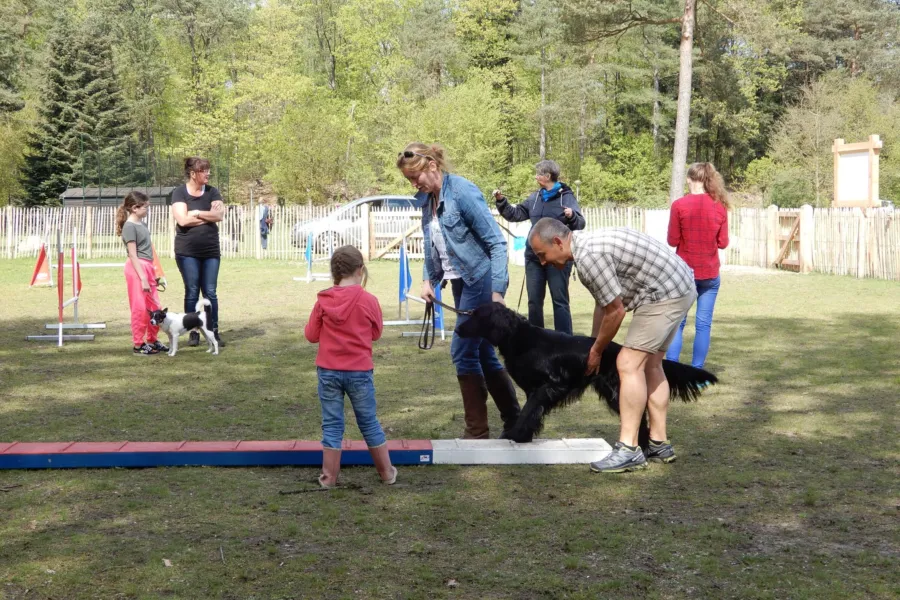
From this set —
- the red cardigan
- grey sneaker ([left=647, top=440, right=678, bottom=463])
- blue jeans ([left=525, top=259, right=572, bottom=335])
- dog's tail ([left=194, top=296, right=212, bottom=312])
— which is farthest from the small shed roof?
grey sneaker ([left=647, top=440, right=678, bottom=463])

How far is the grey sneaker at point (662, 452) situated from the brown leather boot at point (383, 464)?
1505mm

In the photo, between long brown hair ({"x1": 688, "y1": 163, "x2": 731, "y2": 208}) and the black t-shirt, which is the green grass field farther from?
long brown hair ({"x1": 688, "y1": 163, "x2": 731, "y2": 208})

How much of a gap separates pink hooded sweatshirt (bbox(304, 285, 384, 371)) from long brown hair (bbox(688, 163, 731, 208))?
3.66 m

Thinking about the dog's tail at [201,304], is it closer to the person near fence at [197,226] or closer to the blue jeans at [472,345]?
the person near fence at [197,226]

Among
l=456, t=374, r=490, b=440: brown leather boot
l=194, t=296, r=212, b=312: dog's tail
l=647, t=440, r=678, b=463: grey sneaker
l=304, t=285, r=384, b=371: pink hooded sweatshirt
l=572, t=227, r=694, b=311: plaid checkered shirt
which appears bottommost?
l=647, t=440, r=678, b=463: grey sneaker

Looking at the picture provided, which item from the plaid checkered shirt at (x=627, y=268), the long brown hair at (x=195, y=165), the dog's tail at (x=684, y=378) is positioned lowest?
the dog's tail at (x=684, y=378)

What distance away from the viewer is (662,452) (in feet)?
16.8

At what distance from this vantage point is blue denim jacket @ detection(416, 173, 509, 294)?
5.10 meters

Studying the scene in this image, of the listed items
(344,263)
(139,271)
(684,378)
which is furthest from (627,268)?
(139,271)

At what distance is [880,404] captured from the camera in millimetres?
6738

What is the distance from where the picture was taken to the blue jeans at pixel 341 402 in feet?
14.7

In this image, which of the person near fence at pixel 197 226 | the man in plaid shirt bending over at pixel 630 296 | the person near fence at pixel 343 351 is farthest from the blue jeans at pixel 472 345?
the person near fence at pixel 197 226

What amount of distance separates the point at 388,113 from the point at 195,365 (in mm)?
42997

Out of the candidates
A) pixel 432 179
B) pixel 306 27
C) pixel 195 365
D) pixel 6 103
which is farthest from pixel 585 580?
pixel 306 27
